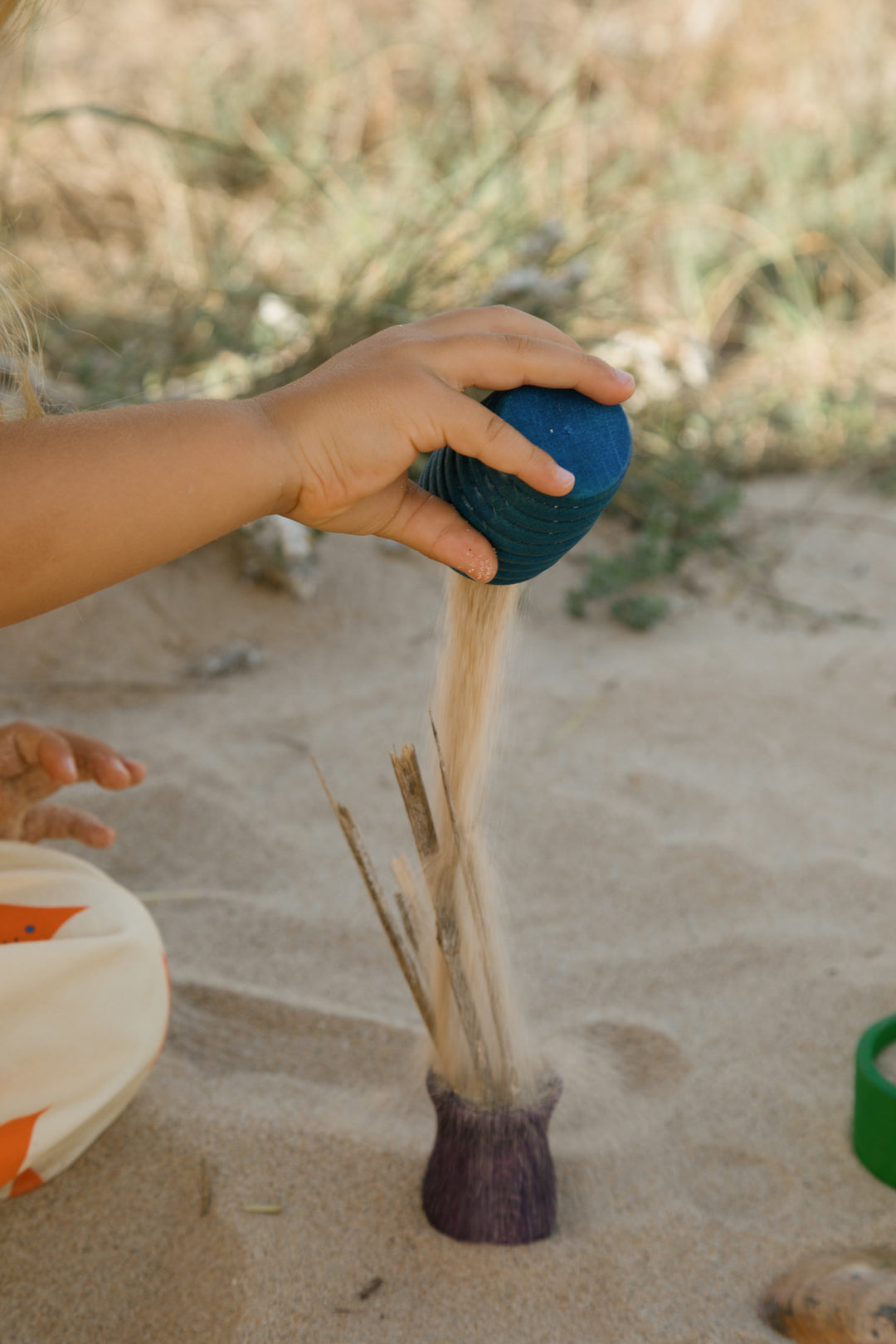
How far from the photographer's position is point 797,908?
5.83 ft

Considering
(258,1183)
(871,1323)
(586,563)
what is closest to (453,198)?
(586,563)

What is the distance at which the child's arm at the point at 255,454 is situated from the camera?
37.1 inches

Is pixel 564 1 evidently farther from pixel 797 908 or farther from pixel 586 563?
pixel 797 908

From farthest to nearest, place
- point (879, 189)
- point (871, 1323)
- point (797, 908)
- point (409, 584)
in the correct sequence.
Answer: point (879, 189) → point (409, 584) → point (797, 908) → point (871, 1323)

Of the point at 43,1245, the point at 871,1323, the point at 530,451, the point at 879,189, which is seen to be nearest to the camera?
the point at 530,451

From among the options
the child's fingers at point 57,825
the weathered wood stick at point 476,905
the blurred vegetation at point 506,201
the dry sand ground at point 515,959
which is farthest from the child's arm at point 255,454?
the blurred vegetation at point 506,201

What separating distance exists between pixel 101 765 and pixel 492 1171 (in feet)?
2.12

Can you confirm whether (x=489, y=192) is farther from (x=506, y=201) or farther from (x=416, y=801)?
(x=416, y=801)

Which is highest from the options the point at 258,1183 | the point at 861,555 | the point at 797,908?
the point at 258,1183

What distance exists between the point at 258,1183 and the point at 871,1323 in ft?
2.11

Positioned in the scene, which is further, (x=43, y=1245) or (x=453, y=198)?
(x=453, y=198)

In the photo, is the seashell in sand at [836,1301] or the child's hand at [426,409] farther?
the seashell in sand at [836,1301]

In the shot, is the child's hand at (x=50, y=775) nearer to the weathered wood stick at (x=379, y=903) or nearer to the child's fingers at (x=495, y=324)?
the weathered wood stick at (x=379, y=903)

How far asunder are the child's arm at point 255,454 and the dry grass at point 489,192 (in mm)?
1488
